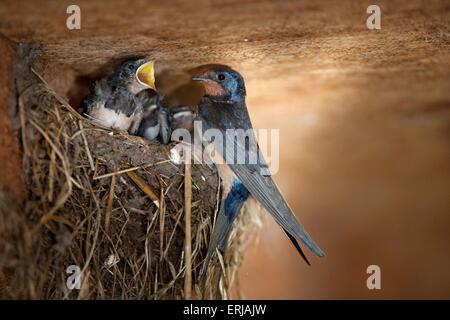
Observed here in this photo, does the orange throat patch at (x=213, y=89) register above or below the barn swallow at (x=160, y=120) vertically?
above

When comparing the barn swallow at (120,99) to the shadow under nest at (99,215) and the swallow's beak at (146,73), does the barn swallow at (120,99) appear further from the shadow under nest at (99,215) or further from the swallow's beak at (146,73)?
the shadow under nest at (99,215)

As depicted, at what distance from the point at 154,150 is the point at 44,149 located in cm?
42

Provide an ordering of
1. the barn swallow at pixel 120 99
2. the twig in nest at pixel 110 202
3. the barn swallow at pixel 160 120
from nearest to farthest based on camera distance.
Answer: the twig in nest at pixel 110 202 < the barn swallow at pixel 120 99 < the barn swallow at pixel 160 120

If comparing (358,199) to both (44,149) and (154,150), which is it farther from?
(44,149)

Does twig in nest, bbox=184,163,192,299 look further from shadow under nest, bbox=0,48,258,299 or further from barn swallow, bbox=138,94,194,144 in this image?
barn swallow, bbox=138,94,194,144

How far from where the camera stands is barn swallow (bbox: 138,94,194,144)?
212 centimetres

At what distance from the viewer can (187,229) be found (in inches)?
72.7

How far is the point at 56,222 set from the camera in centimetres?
162

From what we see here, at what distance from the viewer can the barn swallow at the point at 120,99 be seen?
198 centimetres

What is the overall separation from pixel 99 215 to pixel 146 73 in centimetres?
50

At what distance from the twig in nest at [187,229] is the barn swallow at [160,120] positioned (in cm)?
23

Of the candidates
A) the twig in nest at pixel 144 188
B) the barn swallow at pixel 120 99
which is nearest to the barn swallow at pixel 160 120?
the barn swallow at pixel 120 99

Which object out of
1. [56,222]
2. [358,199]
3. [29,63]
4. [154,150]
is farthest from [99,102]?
[358,199]

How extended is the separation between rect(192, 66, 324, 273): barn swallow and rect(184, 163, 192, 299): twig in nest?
4.5 inches
